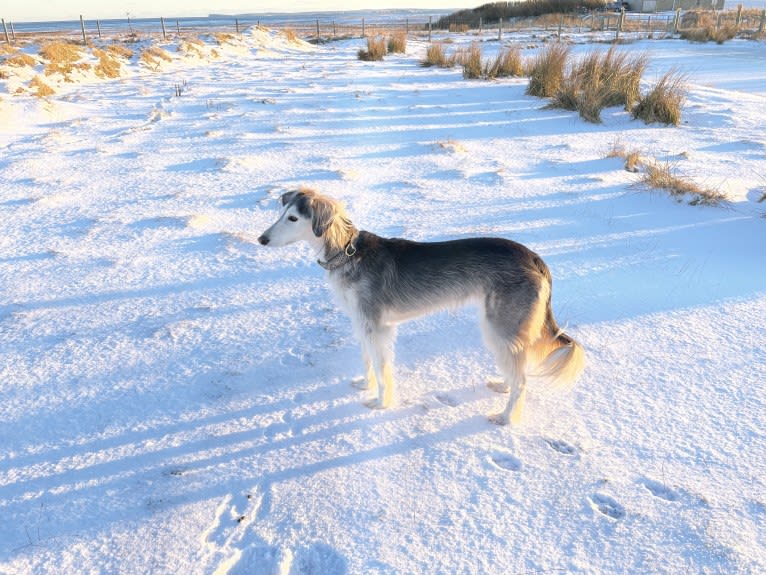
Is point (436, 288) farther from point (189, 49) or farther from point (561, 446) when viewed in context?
point (189, 49)

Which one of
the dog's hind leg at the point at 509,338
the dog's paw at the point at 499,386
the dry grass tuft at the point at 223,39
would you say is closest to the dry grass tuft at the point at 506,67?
the dog's paw at the point at 499,386

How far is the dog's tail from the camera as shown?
305cm

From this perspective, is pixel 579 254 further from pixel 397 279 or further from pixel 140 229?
pixel 140 229

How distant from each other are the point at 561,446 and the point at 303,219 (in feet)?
6.86

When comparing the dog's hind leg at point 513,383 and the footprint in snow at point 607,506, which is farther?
the dog's hind leg at point 513,383

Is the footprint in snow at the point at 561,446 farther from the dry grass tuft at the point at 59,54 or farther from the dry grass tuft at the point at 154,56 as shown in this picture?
the dry grass tuft at the point at 154,56

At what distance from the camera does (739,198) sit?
6.23 metres

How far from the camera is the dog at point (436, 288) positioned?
299 centimetres

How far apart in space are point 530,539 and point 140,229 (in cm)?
521

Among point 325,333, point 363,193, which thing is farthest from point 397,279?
point 363,193

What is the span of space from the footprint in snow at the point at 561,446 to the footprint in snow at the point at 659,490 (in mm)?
376

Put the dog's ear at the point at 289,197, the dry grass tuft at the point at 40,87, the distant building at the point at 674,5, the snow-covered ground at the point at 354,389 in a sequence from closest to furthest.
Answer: the snow-covered ground at the point at 354,389 → the dog's ear at the point at 289,197 → the dry grass tuft at the point at 40,87 → the distant building at the point at 674,5

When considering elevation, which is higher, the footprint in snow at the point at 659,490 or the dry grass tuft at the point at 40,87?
the dry grass tuft at the point at 40,87

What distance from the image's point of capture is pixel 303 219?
10.6 ft
